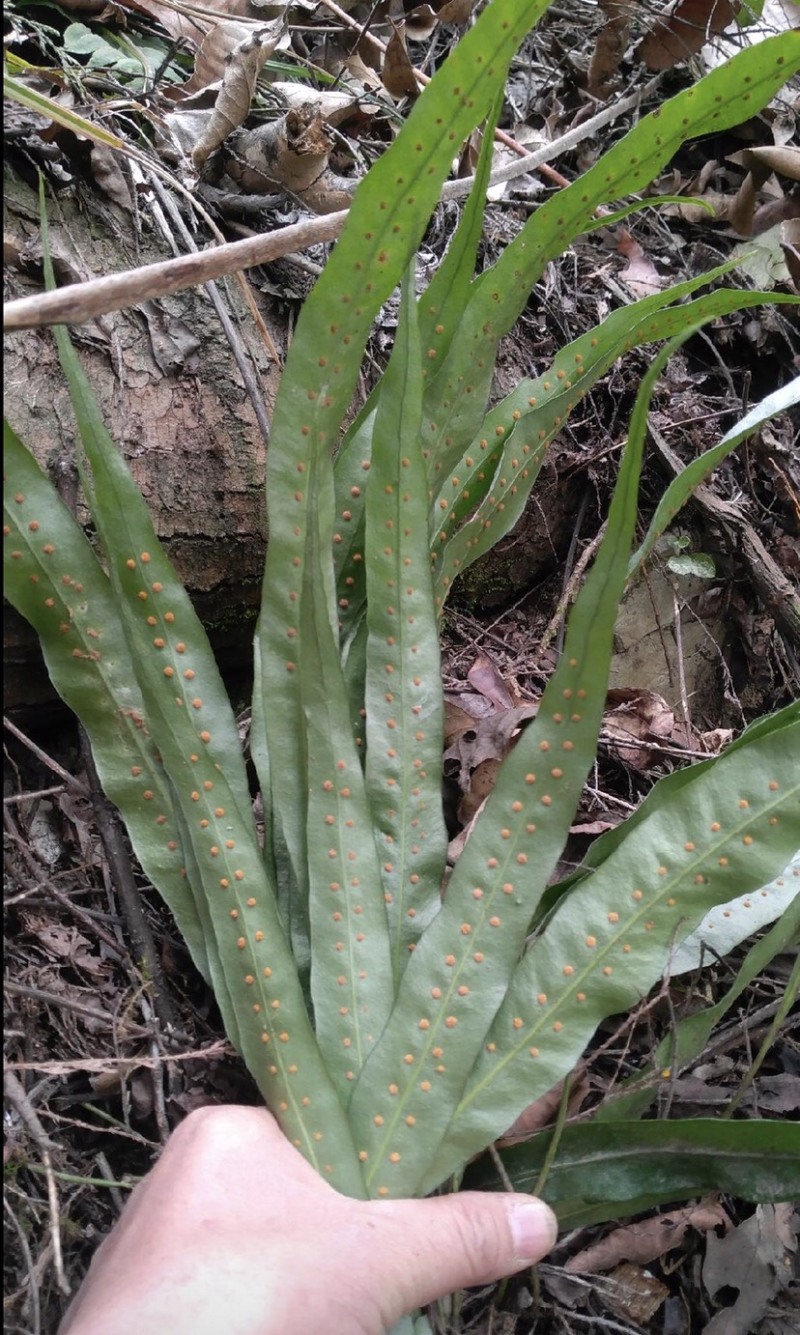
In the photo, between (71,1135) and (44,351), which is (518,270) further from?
(71,1135)

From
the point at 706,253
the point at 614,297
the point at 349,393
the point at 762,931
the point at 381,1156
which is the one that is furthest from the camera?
the point at 706,253

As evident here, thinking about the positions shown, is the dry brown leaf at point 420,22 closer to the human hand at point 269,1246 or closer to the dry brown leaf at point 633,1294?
the human hand at point 269,1246

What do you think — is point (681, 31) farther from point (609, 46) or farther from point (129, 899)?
point (129, 899)

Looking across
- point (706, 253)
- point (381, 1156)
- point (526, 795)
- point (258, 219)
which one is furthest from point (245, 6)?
point (381, 1156)

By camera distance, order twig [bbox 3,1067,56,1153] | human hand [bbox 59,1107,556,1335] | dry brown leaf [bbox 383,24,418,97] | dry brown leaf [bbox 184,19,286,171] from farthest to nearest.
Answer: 1. dry brown leaf [bbox 383,24,418,97]
2. dry brown leaf [bbox 184,19,286,171]
3. twig [bbox 3,1067,56,1153]
4. human hand [bbox 59,1107,556,1335]

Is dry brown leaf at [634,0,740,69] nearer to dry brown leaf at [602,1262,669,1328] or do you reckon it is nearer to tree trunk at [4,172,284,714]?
tree trunk at [4,172,284,714]

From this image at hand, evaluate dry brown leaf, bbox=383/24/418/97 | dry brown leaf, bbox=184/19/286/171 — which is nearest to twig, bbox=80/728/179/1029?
dry brown leaf, bbox=184/19/286/171

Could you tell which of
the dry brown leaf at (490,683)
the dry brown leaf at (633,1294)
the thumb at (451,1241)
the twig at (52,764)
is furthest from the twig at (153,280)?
the dry brown leaf at (633,1294)
